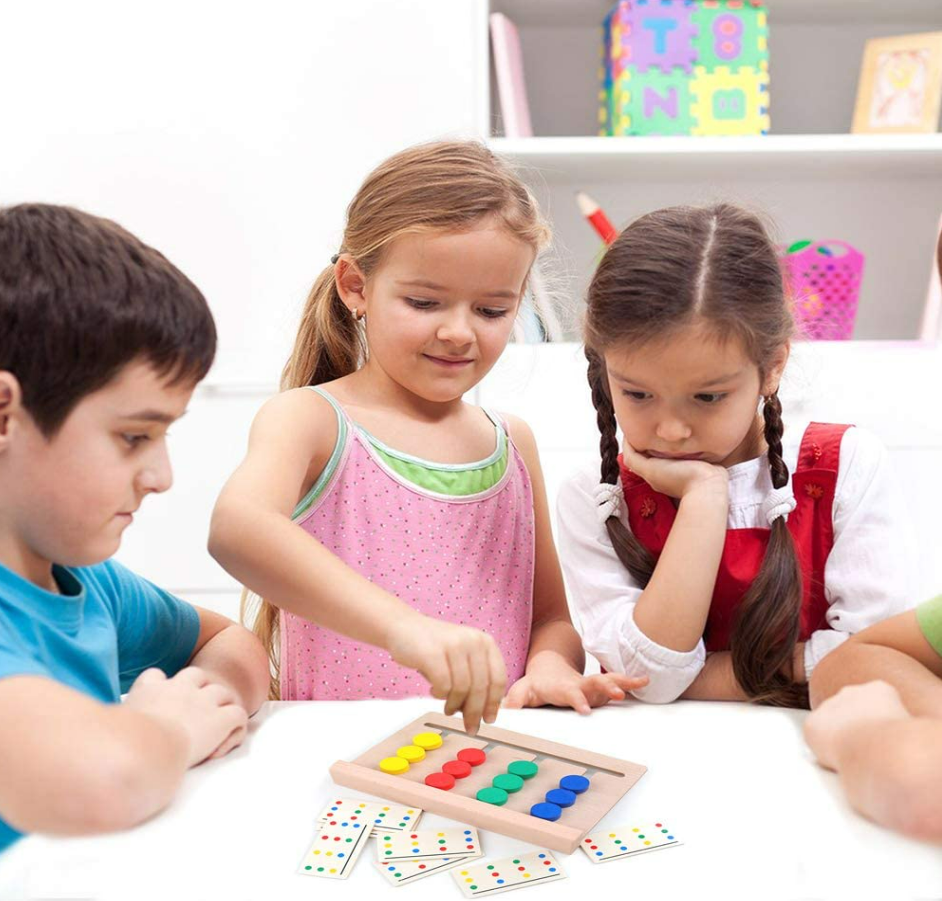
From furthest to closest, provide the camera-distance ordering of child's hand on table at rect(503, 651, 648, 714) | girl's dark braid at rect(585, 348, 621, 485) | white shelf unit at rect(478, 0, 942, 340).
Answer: white shelf unit at rect(478, 0, 942, 340)
girl's dark braid at rect(585, 348, 621, 485)
child's hand on table at rect(503, 651, 648, 714)

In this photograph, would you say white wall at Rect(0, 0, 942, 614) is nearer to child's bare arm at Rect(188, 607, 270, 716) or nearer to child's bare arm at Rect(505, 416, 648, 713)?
child's bare arm at Rect(505, 416, 648, 713)

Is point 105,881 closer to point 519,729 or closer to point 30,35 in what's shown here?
point 519,729

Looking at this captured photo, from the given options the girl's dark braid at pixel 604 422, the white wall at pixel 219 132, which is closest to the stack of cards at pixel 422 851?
the girl's dark braid at pixel 604 422

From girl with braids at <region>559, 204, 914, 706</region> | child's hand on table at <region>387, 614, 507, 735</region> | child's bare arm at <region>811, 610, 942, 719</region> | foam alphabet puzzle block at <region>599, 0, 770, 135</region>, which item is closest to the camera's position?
child's hand on table at <region>387, 614, 507, 735</region>

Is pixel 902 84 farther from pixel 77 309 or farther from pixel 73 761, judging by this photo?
pixel 73 761

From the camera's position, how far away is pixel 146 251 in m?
0.59

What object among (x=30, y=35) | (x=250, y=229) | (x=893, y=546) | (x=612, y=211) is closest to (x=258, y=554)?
(x=893, y=546)

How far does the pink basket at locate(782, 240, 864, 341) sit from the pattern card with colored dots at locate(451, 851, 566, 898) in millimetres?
1549

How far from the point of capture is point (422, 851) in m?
0.52

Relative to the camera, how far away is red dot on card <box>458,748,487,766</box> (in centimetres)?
62

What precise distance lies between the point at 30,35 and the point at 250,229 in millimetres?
564


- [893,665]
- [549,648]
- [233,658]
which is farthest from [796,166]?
[233,658]

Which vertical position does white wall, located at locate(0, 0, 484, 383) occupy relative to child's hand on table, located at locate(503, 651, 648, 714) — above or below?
above

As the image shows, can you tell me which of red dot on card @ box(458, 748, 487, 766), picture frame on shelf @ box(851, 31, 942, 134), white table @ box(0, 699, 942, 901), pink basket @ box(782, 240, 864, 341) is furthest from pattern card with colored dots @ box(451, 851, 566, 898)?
picture frame on shelf @ box(851, 31, 942, 134)
